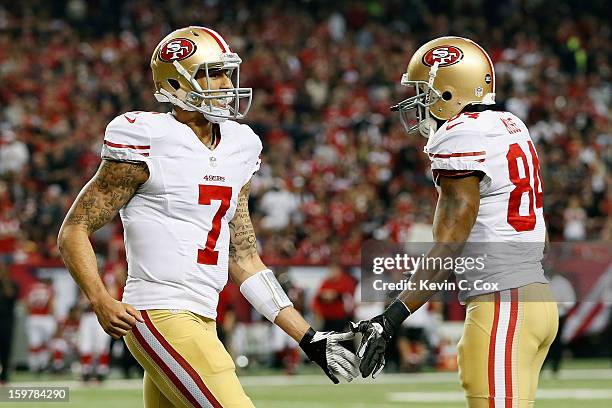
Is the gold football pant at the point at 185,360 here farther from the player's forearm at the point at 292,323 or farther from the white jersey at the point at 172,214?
the player's forearm at the point at 292,323

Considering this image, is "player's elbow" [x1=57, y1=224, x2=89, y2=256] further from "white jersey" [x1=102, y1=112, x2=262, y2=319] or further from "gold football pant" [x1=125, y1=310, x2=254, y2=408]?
"gold football pant" [x1=125, y1=310, x2=254, y2=408]

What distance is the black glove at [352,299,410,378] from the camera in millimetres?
4125

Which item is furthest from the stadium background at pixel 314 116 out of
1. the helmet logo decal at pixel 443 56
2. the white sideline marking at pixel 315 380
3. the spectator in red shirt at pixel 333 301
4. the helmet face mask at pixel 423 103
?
the helmet logo decal at pixel 443 56

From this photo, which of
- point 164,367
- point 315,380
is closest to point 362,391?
point 315,380

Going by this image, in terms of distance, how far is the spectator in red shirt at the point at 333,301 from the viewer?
12547 millimetres

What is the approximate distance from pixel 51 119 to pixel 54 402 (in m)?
6.33

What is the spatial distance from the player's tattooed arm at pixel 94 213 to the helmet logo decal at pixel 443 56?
1.18 metres

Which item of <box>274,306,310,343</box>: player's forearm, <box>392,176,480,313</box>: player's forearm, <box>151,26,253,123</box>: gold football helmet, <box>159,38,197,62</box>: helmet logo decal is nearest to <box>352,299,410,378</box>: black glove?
<box>392,176,480,313</box>: player's forearm

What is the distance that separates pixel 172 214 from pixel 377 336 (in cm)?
82

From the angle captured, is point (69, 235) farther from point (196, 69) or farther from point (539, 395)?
point (539, 395)

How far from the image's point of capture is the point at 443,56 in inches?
176

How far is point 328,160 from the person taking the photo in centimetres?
1559

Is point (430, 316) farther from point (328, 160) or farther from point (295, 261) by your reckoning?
point (328, 160)

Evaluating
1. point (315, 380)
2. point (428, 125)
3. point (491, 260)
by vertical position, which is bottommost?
point (315, 380)
